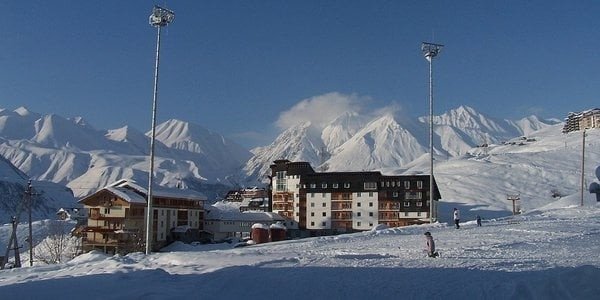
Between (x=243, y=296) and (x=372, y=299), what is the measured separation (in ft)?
A: 10.9

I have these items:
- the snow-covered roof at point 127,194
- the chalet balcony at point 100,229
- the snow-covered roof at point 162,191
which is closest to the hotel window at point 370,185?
the snow-covered roof at point 162,191

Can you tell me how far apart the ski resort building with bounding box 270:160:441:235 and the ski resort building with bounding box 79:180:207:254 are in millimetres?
21103

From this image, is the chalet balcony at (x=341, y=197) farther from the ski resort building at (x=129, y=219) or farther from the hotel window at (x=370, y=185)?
the ski resort building at (x=129, y=219)

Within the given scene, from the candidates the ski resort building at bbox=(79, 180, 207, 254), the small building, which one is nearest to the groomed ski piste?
the ski resort building at bbox=(79, 180, 207, 254)

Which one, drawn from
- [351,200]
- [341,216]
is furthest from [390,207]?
[341,216]

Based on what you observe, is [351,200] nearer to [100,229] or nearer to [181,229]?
[181,229]

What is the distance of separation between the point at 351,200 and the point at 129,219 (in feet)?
122

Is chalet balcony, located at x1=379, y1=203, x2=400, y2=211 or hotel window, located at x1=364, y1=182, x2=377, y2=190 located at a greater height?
hotel window, located at x1=364, y1=182, x2=377, y2=190

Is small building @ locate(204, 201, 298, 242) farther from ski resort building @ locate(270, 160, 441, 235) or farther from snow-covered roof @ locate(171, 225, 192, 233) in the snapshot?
snow-covered roof @ locate(171, 225, 192, 233)

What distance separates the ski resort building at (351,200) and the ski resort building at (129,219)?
21103 mm

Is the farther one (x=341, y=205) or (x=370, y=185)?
(x=341, y=205)

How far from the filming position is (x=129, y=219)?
7412 centimetres

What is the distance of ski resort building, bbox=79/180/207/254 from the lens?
7225 centimetres

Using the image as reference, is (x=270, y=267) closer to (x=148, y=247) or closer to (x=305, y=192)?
(x=148, y=247)
